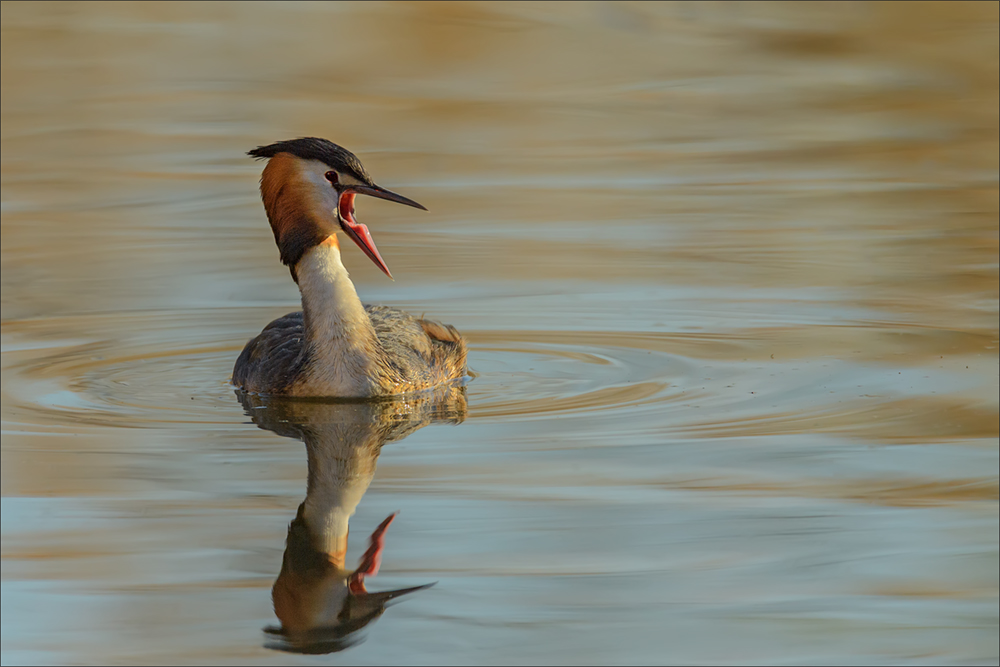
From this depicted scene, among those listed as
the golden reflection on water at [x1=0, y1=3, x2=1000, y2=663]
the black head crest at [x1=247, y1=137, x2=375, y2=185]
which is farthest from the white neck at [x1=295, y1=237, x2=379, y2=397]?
the golden reflection on water at [x1=0, y1=3, x2=1000, y2=663]

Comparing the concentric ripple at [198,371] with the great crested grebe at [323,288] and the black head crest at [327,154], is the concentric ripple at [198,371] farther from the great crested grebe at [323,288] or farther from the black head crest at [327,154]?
the black head crest at [327,154]

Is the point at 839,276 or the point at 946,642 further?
the point at 839,276

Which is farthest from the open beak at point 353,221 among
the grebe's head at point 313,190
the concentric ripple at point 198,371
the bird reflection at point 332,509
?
the concentric ripple at point 198,371

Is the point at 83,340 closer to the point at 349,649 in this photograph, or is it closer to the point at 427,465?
the point at 427,465

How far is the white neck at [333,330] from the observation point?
786 cm

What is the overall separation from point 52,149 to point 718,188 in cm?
592

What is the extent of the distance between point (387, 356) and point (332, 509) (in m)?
2.02

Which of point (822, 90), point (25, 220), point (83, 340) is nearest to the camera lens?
point (83, 340)

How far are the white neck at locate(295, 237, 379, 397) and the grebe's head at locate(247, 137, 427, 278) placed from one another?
0.10m

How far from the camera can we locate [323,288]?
7.97m

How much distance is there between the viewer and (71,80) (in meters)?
16.8

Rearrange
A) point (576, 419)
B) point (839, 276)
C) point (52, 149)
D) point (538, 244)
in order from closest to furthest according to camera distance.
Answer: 1. point (576, 419)
2. point (839, 276)
3. point (538, 244)
4. point (52, 149)

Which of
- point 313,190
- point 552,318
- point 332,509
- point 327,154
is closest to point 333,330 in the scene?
point 313,190

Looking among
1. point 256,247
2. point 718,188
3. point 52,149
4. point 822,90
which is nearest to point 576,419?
point 256,247
